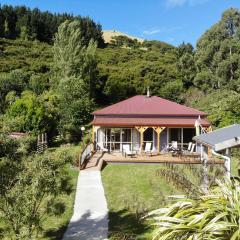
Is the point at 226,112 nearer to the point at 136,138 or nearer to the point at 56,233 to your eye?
the point at 136,138

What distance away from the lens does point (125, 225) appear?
13945 millimetres

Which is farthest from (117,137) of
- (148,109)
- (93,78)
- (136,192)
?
(93,78)

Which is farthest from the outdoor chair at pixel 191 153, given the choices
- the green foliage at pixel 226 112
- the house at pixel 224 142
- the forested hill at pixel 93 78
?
the house at pixel 224 142

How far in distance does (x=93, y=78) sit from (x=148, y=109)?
19.3 m

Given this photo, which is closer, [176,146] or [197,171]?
[197,171]

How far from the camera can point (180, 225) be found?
6059 mm

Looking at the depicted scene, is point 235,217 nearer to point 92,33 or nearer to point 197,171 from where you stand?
point 197,171

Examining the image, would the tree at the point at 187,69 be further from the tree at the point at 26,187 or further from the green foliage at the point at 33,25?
the tree at the point at 26,187

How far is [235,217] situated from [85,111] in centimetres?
3151

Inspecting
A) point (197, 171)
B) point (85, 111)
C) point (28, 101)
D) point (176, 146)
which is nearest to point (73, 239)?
point (197, 171)

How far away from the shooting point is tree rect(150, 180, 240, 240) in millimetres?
5883

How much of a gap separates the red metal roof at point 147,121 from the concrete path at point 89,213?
8.52 metres

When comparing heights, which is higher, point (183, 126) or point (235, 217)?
point (183, 126)

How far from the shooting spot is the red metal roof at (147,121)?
1156 inches
